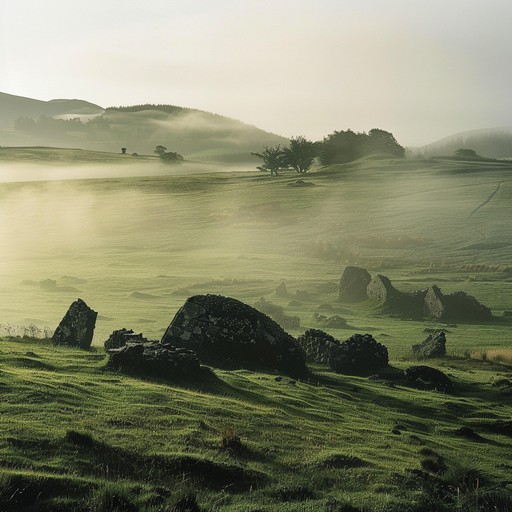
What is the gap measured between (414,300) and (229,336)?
3202 cm

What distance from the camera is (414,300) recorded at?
60781mm

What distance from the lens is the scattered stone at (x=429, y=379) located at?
31094 millimetres

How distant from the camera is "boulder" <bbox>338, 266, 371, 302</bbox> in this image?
65.8 m

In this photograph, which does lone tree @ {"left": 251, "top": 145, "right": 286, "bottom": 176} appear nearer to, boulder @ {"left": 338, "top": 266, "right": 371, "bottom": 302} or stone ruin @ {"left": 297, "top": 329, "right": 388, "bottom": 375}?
boulder @ {"left": 338, "top": 266, "right": 371, "bottom": 302}

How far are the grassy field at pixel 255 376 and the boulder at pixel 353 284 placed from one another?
5.13ft

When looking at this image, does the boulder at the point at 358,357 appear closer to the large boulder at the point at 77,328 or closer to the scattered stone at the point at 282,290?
the large boulder at the point at 77,328

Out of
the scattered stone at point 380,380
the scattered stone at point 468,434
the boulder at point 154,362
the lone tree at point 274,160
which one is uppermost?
the lone tree at point 274,160

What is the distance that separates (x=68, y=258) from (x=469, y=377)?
68134 millimetres

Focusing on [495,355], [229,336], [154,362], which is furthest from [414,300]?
[154,362]

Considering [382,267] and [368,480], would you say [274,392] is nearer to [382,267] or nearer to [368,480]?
[368,480]

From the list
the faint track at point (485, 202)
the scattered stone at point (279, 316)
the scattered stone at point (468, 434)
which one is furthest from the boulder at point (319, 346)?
the faint track at point (485, 202)

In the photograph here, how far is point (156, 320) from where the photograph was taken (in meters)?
52.1

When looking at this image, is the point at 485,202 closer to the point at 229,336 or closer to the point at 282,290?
the point at 282,290

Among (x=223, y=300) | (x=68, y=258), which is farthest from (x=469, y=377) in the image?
(x=68, y=258)
